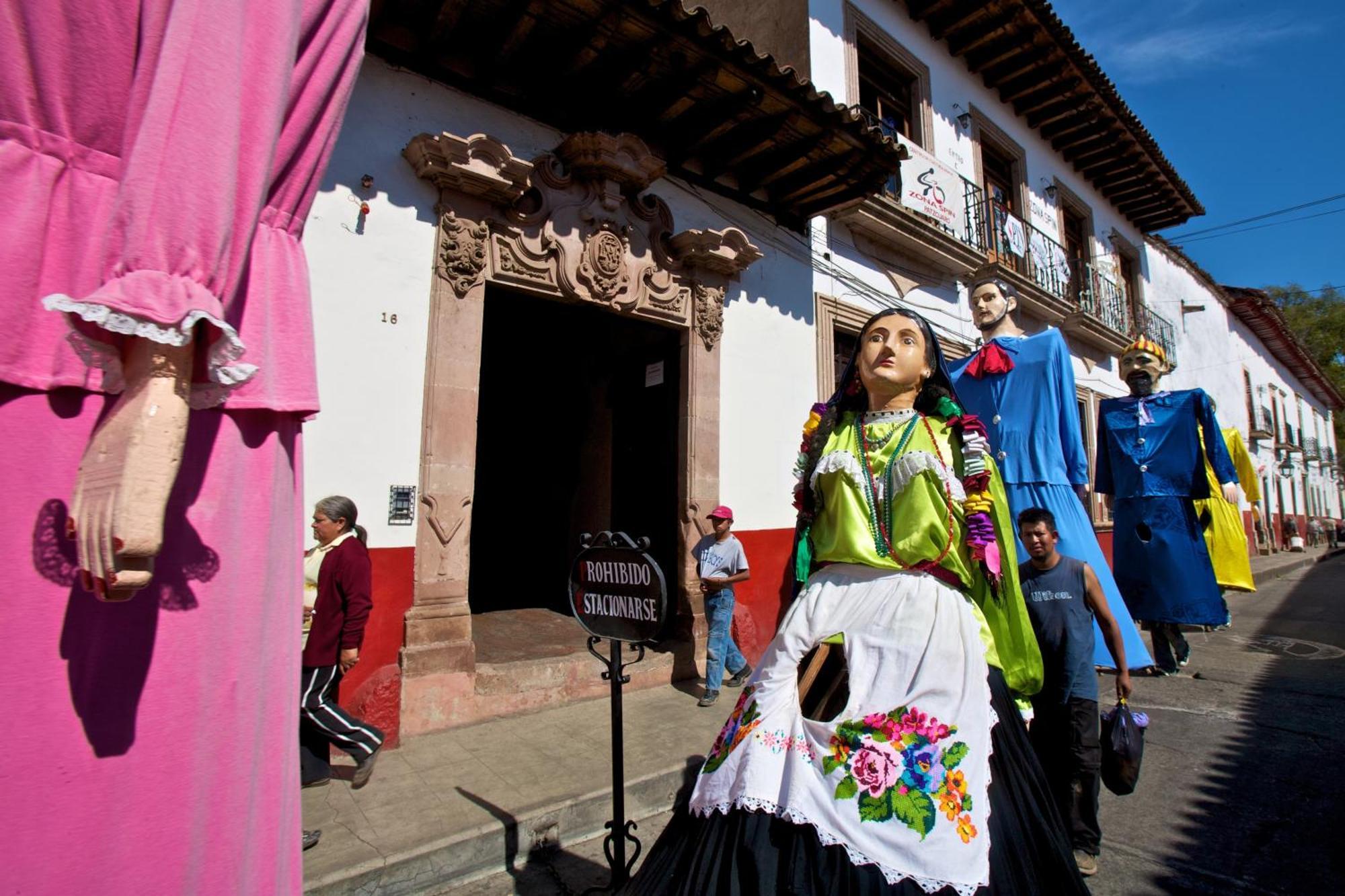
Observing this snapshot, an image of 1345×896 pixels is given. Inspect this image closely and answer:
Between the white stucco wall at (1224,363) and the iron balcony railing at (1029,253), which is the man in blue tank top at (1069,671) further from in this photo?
the white stucco wall at (1224,363)

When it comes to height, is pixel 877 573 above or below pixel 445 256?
below

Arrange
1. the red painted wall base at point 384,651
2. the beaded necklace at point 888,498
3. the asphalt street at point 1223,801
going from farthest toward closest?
1. the red painted wall base at point 384,651
2. the asphalt street at point 1223,801
3. the beaded necklace at point 888,498

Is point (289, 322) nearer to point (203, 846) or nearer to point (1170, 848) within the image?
point (203, 846)

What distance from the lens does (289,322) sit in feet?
3.75

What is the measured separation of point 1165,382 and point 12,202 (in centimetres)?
1926

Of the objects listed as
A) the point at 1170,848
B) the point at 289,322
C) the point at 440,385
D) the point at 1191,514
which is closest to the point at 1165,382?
the point at 1191,514

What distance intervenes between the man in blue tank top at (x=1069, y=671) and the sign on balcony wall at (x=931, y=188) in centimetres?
625

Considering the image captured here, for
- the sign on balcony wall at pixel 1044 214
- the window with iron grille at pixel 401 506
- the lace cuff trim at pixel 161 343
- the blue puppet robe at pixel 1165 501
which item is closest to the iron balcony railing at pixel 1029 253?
the sign on balcony wall at pixel 1044 214

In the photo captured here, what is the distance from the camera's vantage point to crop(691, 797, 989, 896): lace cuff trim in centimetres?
147

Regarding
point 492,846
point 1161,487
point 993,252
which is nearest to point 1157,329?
point 993,252

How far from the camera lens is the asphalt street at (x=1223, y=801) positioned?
2.67m

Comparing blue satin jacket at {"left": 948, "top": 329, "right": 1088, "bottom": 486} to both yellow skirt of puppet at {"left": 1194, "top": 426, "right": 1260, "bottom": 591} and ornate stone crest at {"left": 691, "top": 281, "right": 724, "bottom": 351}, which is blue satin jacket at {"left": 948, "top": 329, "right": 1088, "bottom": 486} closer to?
yellow skirt of puppet at {"left": 1194, "top": 426, "right": 1260, "bottom": 591}

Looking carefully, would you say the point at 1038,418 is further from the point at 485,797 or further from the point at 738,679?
the point at 738,679

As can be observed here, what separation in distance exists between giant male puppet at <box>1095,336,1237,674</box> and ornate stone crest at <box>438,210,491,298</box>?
453 cm
